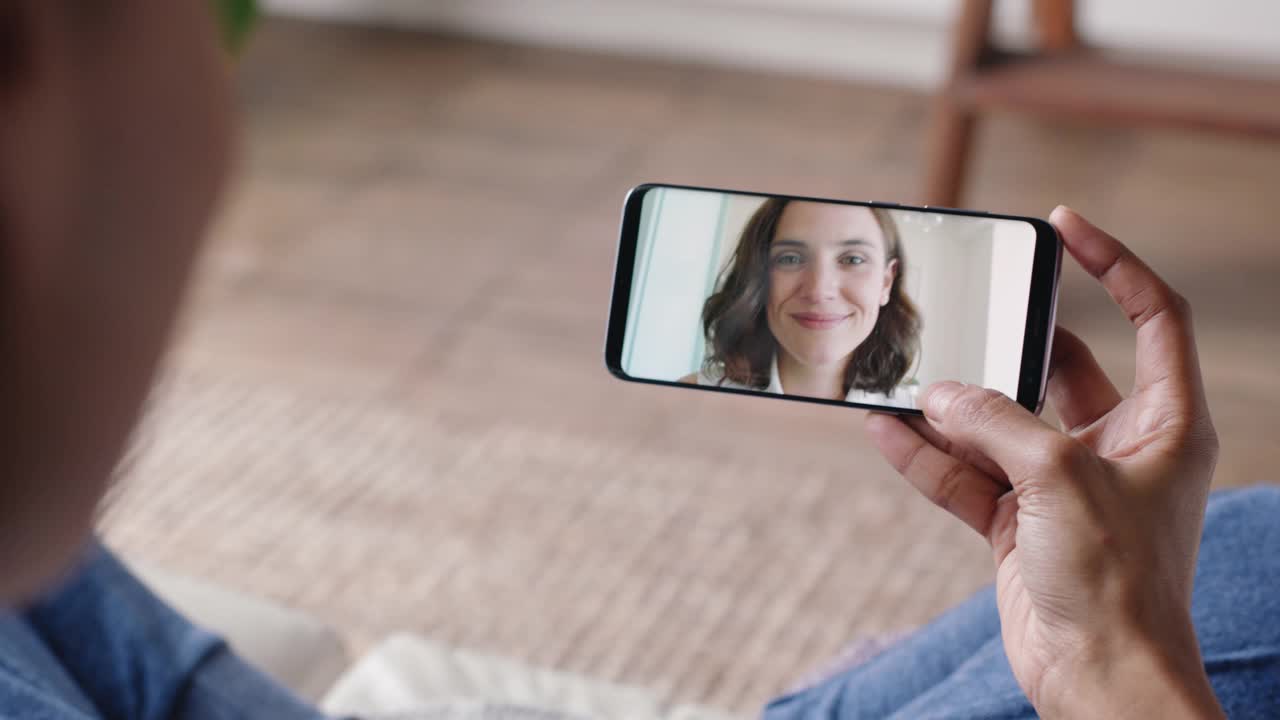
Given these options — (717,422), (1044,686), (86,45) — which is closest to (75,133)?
(86,45)

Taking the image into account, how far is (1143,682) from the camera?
1.79ft

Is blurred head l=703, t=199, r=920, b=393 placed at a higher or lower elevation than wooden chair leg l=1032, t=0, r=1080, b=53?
lower

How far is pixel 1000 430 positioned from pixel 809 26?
224cm

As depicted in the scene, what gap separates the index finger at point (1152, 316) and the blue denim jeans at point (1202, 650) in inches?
5.4

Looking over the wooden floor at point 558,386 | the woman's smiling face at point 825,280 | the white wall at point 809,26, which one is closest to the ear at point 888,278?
the woman's smiling face at point 825,280

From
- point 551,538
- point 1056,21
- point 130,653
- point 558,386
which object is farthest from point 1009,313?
point 1056,21

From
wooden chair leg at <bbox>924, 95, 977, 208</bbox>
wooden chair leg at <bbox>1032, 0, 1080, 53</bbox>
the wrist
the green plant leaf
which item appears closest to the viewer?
the wrist

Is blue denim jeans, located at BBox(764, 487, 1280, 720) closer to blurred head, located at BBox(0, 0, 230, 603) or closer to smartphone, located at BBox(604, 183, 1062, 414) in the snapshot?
smartphone, located at BBox(604, 183, 1062, 414)

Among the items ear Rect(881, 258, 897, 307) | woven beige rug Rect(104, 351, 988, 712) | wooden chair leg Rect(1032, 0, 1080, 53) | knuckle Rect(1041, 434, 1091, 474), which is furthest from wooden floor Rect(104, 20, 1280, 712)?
knuckle Rect(1041, 434, 1091, 474)

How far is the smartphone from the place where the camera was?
0.72m

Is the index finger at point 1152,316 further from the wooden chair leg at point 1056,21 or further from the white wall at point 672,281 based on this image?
the wooden chair leg at point 1056,21

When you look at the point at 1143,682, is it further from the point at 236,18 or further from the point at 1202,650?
the point at 236,18

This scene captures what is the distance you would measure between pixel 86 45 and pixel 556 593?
3.94 feet

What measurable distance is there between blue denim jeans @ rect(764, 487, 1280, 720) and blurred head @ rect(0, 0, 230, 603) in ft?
1.66
